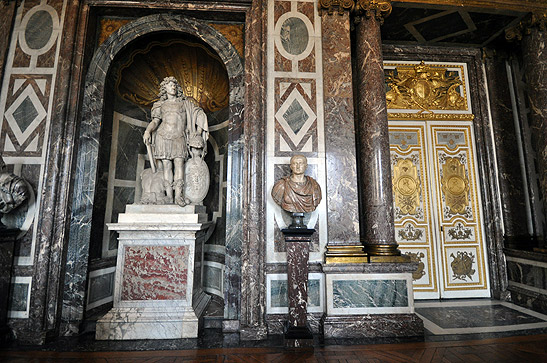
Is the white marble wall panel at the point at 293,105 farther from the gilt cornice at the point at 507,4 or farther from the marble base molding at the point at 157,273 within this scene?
the gilt cornice at the point at 507,4

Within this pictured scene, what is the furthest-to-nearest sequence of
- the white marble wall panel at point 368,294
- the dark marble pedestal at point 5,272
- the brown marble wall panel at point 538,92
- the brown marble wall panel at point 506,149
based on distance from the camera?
the brown marble wall panel at point 506,149
the brown marble wall panel at point 538,92
the white marble wall panel at point 368,294
the dark marble pedestal at point 5,272

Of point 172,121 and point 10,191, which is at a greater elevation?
point 172,121

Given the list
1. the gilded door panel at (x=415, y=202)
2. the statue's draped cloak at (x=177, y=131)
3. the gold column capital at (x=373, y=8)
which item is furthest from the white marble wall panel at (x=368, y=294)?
the gold column capital at (x=373, y=8)

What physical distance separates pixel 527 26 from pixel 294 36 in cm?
352

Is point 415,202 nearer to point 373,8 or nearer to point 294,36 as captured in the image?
point 373,8

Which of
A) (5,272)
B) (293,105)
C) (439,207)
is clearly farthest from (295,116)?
(5,272)

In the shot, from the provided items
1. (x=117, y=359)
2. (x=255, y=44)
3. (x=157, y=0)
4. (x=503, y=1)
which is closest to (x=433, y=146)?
(x=503, y=1)

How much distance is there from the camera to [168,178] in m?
3.68

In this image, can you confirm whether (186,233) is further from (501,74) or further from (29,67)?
(501,74)

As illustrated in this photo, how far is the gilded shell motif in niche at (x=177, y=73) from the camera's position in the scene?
4.31m

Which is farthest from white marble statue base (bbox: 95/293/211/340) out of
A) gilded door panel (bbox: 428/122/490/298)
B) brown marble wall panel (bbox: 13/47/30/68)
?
gilded door panel (bbox: 428/122/490/298)

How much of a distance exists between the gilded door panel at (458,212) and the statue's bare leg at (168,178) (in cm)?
415

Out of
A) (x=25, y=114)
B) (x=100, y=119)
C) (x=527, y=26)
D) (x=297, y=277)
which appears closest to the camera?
(x=297, y=277)

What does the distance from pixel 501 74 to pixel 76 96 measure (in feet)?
21.4
